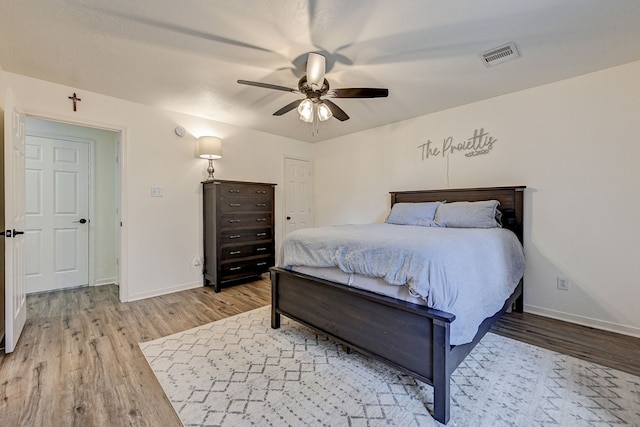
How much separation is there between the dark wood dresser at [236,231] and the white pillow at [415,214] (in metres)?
1.83

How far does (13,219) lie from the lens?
7.00ft

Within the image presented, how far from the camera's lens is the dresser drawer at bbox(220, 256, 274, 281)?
365 cm

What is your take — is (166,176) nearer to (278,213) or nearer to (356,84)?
(278,213)

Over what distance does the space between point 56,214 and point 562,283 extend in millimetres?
5997

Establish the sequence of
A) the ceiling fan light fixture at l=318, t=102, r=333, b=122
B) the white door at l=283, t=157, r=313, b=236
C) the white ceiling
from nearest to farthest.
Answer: the white ceiling
the ceiling fan light fixture at l=318, t=102, r=333, b=122
the white door at l=283, t=157, r=313, b=236

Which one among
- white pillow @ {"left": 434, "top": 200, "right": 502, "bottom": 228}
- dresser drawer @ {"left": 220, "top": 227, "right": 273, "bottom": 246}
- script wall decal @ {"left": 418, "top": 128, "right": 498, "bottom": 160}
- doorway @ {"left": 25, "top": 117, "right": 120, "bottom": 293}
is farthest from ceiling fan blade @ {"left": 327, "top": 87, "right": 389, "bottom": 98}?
doorway @ {"left": 25, "top": 117, "right": 120, "bottom": 293}

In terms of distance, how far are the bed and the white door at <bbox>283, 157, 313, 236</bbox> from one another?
252 centimetres

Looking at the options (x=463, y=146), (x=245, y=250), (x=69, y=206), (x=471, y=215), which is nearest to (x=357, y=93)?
(x=471, y=215)

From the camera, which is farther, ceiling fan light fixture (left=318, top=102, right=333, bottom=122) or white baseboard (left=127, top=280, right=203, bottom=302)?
Result: white baseboard (left=127, top=280, right=203, bottom=302)

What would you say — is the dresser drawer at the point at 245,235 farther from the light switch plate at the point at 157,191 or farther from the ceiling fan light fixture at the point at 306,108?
the ceiling fan light fixture at the point at 306,108

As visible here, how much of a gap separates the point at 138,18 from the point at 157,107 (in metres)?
1.78

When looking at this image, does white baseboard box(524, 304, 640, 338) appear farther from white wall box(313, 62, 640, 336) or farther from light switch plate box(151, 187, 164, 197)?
→ light switch plate box(151, 187, 164, 197)

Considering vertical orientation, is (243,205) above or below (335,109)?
below

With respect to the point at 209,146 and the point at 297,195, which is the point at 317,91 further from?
the point at 297,195
